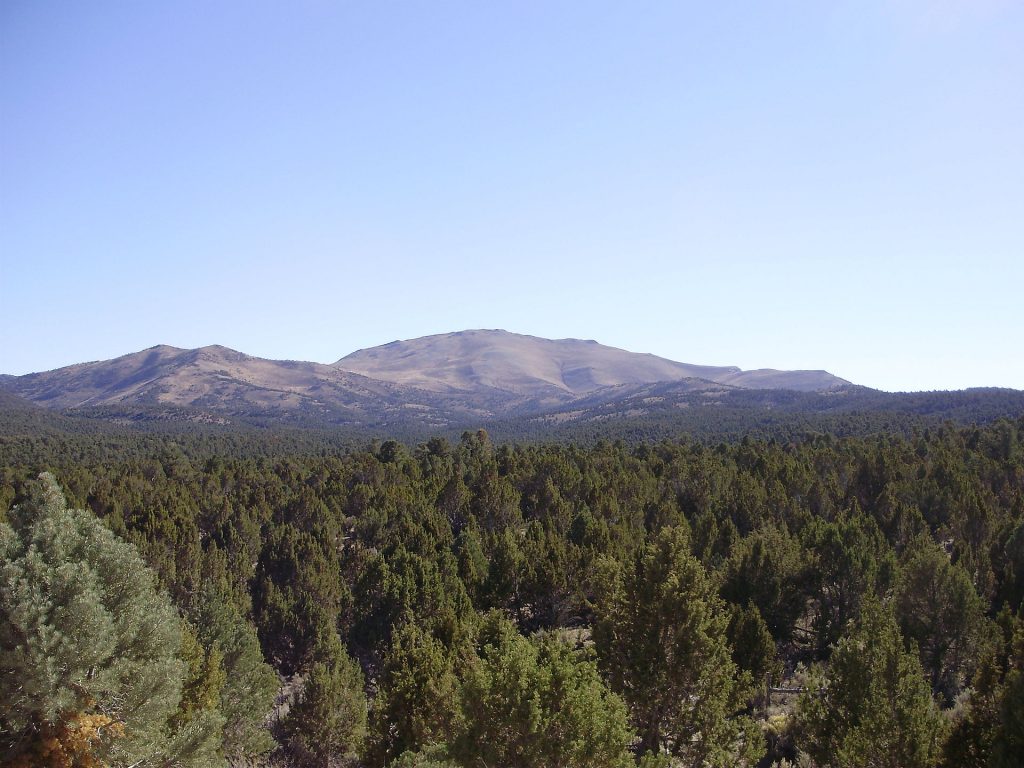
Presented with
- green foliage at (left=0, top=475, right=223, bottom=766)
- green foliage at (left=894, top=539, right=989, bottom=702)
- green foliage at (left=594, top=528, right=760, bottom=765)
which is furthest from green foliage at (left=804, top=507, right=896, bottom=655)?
green foliage at (left=0, top=475, right=223, bottom=766)

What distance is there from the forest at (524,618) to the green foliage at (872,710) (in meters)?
0.08

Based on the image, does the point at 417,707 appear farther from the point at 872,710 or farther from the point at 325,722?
the point at 872,710

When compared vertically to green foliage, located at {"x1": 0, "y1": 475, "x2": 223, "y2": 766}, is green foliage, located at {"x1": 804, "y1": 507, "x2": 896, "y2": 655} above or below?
below

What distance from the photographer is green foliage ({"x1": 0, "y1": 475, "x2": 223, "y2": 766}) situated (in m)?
13.9

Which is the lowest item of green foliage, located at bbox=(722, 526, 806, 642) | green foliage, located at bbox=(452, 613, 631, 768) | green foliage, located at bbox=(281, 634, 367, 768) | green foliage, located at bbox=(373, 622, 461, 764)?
green foliage, located at bbox=(281, 634, 367, 768)

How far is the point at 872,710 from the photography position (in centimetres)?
1864

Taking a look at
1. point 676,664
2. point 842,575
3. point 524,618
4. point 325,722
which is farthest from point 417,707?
point 842,575

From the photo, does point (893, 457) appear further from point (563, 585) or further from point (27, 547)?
point (27, 547)

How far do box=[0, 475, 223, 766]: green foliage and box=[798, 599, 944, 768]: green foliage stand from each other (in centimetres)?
1756

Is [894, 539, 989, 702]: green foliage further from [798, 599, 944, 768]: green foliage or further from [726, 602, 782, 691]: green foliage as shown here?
[798, 599, 944, 768]: green foliage

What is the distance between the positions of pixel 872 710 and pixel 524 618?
95.1 ft

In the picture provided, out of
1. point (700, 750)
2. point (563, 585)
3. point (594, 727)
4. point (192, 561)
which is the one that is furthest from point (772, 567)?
point (192, 561)

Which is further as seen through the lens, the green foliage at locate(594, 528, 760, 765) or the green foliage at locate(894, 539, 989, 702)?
the green foliage at locate(894, 539, 989, 702)

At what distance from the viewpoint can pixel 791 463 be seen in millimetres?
77812
